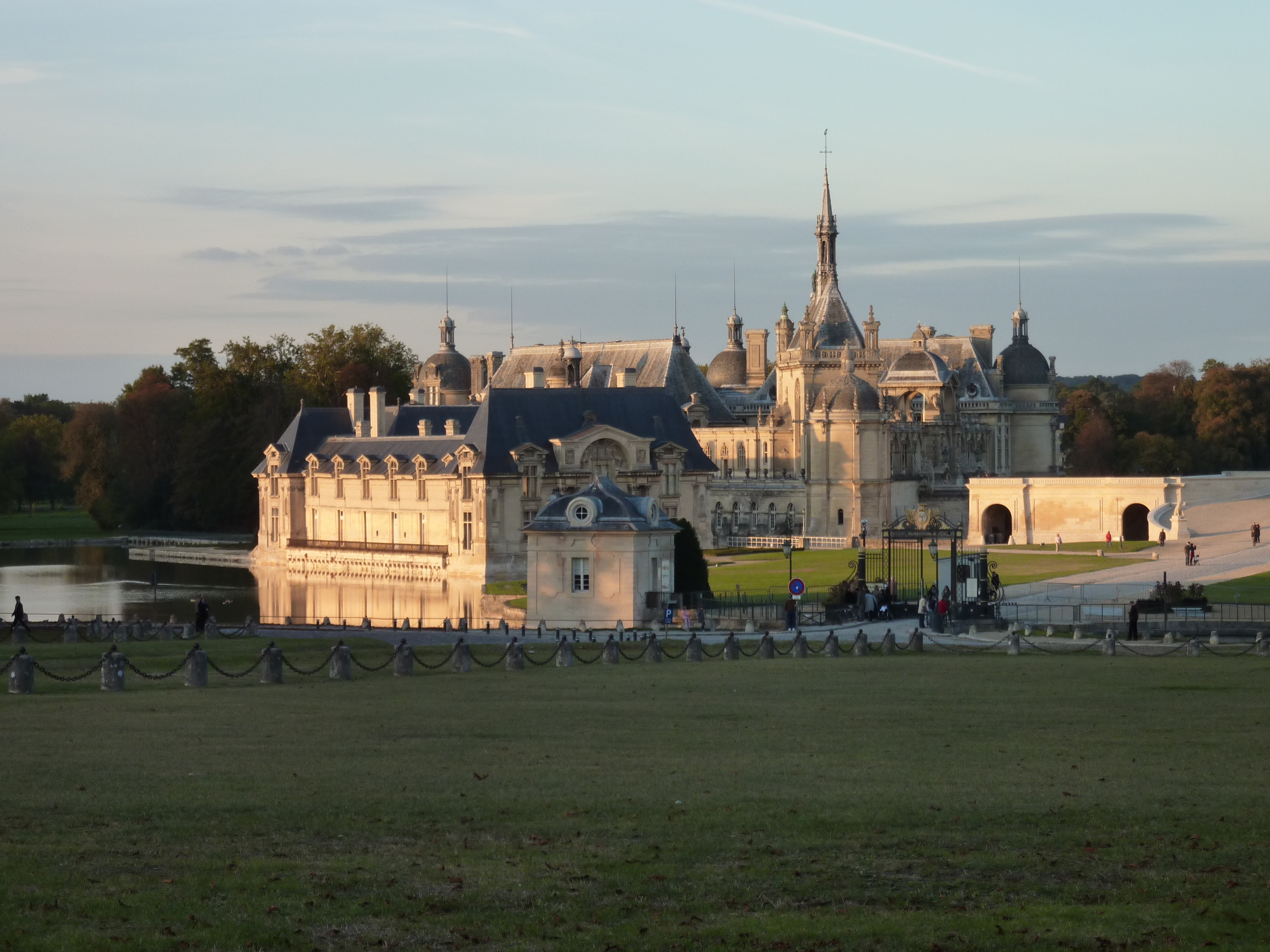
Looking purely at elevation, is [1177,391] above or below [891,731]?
above

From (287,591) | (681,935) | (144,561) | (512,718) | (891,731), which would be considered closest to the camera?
(681,935)

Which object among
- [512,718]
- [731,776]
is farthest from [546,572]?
[731,776]

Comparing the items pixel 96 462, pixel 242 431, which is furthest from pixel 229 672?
pixel 96 462

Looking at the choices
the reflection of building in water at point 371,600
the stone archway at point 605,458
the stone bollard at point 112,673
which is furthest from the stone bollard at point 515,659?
the stone archway at point 605,458

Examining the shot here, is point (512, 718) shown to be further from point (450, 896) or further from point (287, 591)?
point (287, 591)

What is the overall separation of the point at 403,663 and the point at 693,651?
593cm

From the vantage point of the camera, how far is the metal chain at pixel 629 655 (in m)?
31.6

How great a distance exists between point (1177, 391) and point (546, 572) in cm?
9103

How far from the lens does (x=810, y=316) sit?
115188mm

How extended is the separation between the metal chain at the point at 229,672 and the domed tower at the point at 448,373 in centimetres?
8613

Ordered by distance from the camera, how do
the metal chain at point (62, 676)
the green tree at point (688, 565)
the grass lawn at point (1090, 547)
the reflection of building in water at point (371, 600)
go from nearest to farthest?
1. the metal chain at point (62, 676)
2. the green tree at point (688, 565)
3. the reflection of building in water at point (371, 600)
4. the grass lawn at point (1090, 547)

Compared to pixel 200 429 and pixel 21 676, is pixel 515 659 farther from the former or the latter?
pixel 200 429

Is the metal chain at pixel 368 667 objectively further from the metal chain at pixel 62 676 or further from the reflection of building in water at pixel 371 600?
the reflection of building in water at pixel 371 600

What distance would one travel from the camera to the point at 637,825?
1388 centimetres
